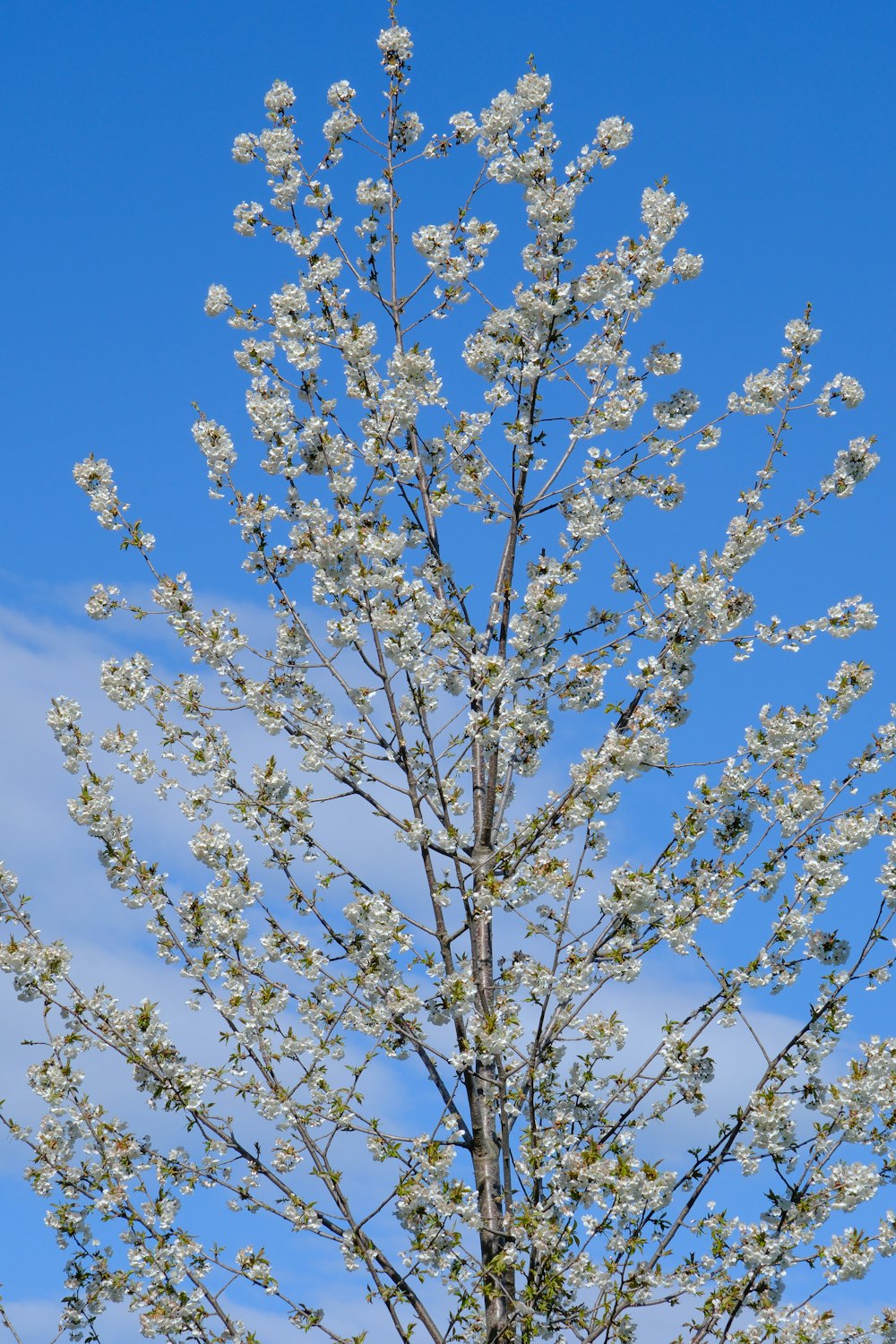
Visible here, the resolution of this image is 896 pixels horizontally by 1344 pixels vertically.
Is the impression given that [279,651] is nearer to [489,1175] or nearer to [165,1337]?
[489,1175]

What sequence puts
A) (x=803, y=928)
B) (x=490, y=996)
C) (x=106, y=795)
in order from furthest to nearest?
(x=106, y=795), (x=490, y=996), (x=803, y=928)

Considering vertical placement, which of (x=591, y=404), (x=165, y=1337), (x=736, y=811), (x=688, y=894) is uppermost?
(x=591, y=404)

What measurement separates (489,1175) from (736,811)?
241 cm

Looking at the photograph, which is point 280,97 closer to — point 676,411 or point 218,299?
point 218,299

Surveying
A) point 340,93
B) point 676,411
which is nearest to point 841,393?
point 676,411

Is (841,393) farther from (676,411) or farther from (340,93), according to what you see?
(340,93)

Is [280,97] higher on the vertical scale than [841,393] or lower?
higher

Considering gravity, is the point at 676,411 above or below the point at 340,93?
below

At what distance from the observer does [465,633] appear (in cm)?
767

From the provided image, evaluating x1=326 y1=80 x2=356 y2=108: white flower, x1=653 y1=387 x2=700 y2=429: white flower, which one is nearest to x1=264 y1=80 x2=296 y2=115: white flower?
x1=326 y1=80 x2=356 y2=108: white flower

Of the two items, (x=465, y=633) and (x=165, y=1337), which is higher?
(x=465, y=633)

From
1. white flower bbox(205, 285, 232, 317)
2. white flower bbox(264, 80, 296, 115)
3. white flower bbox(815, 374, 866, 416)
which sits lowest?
white flower bbox(815, 374, 866, 416)

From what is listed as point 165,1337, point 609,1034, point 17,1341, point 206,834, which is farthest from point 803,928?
point 17,1341

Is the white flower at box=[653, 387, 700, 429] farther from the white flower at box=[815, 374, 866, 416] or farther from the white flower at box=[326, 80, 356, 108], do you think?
the white flower at box=[326, 80, 356, 108]
